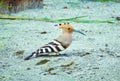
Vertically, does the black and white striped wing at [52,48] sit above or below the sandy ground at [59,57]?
above

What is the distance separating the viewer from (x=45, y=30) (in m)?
5.99

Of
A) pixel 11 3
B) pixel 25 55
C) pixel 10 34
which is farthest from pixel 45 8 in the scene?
pixel 25 55

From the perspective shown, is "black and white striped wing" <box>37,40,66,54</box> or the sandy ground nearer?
the sandy ground

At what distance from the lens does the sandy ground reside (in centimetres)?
376

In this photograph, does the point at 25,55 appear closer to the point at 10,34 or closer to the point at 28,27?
the point at 10,34

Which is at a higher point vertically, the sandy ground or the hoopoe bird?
the hoopoe bird

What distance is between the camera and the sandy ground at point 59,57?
12.3 feet

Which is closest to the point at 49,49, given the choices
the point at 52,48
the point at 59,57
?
the point at 52,48

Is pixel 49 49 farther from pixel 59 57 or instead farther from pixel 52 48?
pixel 59 57

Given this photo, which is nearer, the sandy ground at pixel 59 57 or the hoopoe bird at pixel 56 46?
the sandy ground at pixel 59 57

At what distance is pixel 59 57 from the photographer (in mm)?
4328

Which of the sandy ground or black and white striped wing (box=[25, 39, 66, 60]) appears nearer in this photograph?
the sandy ground

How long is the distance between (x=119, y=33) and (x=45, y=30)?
3.42 ft

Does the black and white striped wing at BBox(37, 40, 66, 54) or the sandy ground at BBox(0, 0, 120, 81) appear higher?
the black and white striped wing at BBox(37, 40, 66, 54)
